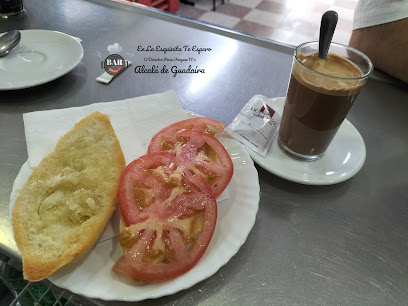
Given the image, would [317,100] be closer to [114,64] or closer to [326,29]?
[326,29]

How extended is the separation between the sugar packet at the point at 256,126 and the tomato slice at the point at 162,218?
239 millimetres

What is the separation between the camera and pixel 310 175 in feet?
2.94

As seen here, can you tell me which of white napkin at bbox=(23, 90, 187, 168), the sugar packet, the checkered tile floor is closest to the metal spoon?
white napkin at bbox=(23, 90, 187, 168)

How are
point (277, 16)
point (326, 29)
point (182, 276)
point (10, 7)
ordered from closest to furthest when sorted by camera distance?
point (182, 276), point (326, 29), point (10, 7), point (277, 16)

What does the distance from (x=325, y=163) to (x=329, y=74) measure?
0.25 m

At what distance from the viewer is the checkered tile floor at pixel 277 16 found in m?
3.70

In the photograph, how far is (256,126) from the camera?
984 mm

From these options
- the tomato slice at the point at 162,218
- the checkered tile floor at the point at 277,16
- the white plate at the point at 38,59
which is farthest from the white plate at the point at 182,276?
the checkered tile floor at the point at 277,16

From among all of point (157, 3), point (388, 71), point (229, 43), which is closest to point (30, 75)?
point (229, 43)

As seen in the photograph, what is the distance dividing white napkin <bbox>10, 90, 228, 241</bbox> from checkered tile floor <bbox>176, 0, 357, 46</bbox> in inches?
113

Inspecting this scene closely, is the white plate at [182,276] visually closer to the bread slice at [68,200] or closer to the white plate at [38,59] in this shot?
the bread slice at [68,200]

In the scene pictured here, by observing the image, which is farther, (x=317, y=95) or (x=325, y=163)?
(x=325, y=163)

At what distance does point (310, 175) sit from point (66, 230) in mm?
626

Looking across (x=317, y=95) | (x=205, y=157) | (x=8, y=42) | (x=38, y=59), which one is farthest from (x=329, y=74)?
(x=8, y=42)
